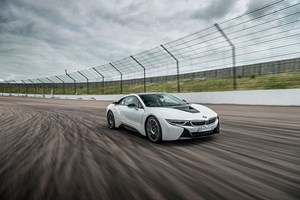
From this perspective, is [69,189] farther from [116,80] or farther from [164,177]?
[116,80]

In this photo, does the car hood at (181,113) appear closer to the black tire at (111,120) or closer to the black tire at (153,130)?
the black tire at (153,130)

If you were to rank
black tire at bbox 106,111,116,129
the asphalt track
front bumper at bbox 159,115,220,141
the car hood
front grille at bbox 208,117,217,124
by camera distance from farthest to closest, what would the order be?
black tire at bbox 106,111,116,129 → front grille at bbox 208,117,217,124 → the car hood → front bumper at bbox 159,115,220,141 → the asphalt track

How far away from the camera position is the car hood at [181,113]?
188 inches

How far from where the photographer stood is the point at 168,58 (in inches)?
675

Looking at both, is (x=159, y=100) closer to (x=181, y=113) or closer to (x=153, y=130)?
(x=153, y=130)

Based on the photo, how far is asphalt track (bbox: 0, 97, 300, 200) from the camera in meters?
2.55

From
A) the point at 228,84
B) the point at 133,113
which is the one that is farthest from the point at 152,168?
the point at 228,84

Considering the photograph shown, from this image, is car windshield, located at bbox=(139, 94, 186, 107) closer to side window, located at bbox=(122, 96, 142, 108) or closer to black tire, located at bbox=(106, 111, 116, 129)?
side window, located at bbox=(122, 96, 142, 108)

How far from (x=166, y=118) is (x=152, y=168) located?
156 centimetres

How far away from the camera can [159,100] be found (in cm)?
592

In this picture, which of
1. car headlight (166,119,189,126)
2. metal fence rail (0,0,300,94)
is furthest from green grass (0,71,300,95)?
car headlight (166,119,189,126)

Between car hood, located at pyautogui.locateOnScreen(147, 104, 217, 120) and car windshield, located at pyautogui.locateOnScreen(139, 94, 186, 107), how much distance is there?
1.28 feet

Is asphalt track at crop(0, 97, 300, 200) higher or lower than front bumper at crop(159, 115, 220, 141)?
lower

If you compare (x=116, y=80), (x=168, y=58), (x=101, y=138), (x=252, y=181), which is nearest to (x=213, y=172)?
(x=252, y=181)
